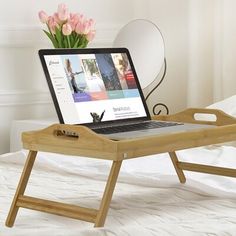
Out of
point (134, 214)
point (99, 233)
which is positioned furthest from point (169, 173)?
point (99, 233)

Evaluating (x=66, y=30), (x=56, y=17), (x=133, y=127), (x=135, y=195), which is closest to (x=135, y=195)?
(x=135, y=195)

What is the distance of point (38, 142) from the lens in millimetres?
1483

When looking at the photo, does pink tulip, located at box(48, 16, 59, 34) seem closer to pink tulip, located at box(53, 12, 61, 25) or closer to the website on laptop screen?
pink tulip, located at box(53, 12, 61, 25)

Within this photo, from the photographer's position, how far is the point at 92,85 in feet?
5.58

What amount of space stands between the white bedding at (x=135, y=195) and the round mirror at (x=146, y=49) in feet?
3.42

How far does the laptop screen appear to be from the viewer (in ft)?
5.26

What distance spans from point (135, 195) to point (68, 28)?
55.1 inches

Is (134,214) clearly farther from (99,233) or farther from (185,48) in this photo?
(185,48)

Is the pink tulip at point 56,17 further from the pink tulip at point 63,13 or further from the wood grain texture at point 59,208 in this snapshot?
the wood grain texture at point 59,208

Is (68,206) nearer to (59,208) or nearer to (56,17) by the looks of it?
(59,208)

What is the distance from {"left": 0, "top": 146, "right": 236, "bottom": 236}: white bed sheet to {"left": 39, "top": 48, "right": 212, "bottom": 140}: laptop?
176 millimetres

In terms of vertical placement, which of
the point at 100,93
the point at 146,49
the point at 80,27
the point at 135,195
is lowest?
the point at 146,49

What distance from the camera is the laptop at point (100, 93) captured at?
159 centimetres

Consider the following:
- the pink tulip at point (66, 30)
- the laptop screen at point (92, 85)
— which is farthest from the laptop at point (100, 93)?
the pink tulip at point (66, 30)
